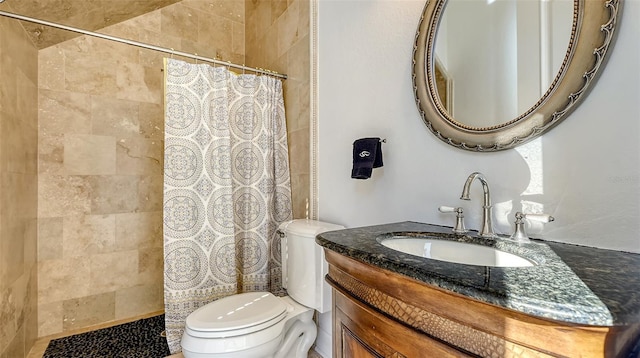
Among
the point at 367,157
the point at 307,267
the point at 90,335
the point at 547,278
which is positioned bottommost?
the point at 90,335

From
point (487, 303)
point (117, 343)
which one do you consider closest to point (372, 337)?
point (487, 303)

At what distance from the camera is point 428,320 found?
2.04 feet

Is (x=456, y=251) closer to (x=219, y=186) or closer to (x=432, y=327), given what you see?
(x=432, y=327)

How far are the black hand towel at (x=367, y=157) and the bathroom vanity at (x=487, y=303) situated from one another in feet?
1.74

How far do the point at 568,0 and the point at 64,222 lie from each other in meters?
3.02

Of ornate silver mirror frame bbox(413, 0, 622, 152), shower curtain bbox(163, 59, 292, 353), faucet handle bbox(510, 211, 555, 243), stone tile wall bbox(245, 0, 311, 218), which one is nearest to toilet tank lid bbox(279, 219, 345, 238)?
stone tile wall bbox(245, 0, 311, 218)

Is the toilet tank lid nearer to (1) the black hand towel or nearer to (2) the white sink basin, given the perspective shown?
(1) the black hand towel

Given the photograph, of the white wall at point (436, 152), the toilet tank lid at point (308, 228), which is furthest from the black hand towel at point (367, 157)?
the toilet tank lid at point (308, 228)

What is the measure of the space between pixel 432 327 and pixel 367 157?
0.89 metres

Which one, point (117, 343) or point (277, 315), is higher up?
point (277, 315)

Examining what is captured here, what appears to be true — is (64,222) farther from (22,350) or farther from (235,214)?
(235,214)

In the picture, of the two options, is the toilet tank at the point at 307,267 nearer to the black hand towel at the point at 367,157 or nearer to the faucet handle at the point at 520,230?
the black hand towel at the point at 367,157

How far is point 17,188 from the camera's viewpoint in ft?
5.88

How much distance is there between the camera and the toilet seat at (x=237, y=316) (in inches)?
51.7
